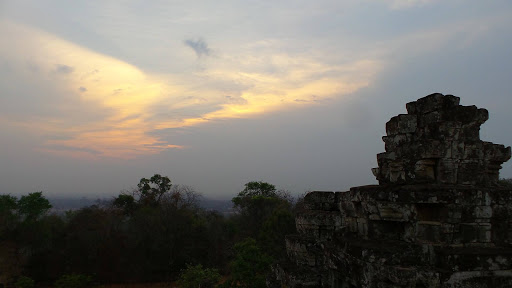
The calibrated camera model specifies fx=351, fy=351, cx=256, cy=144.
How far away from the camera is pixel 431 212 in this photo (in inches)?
183

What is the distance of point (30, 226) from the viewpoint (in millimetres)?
27797

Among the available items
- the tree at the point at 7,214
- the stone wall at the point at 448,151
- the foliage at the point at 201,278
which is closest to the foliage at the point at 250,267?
the foliage at the point at 201,278

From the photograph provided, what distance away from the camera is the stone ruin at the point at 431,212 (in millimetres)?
4098

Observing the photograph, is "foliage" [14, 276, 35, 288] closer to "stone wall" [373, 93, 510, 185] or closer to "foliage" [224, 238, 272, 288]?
"foliage" [224, 238, 272, 288]

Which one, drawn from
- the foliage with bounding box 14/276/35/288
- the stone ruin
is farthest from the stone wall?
the foliage with bounding box 14/276/35/288

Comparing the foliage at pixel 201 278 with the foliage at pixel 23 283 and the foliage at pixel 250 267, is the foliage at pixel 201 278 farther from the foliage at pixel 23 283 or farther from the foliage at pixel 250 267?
the foliage at pixel 23 283

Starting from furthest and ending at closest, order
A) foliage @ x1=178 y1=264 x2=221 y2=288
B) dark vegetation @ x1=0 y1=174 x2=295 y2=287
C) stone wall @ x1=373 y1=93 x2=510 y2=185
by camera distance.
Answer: dark vegetation @ x1=0 y1=174 x2=295 y2=287 < foliage @ x1=178 y1=264 x2=221 y2=288 < stone wall @ x1=373 y1=93 x2=510 y2=185

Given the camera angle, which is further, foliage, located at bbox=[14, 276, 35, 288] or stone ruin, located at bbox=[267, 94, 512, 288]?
foliage, located at bbox=[14, 276, 35, 288]

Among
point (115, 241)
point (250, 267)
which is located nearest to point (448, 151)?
point (250, 267)

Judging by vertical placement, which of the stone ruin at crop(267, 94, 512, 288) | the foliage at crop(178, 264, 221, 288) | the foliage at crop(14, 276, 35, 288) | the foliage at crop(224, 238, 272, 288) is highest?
the stone ruin at crop(267, 94, 512, 288)

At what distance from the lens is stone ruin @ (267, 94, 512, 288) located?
13.4 feet

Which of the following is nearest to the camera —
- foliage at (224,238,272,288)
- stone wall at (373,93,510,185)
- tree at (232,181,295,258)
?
stone wall at (373,93,510,185)

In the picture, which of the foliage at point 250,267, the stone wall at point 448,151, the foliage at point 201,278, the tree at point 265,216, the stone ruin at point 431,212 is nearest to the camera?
the stone ruin at point 431,212

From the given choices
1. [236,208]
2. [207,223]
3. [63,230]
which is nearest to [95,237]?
[63,230]
